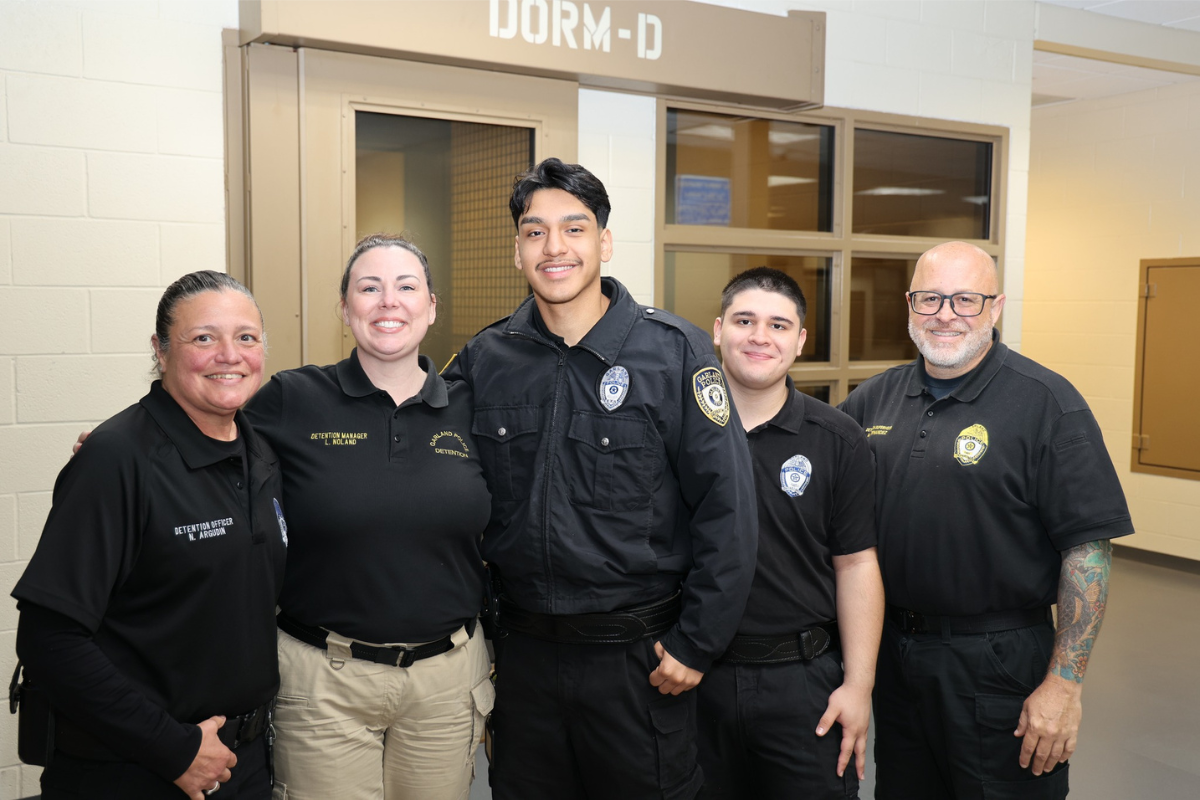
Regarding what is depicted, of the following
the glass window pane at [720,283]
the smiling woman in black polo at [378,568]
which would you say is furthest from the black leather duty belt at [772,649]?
the glass window pane at [720,283]

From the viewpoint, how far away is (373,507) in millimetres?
1825

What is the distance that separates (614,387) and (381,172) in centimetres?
173

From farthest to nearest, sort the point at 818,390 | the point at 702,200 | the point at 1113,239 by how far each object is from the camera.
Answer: the point at 1113,239 < the point at 818,390 < the point at 702,200

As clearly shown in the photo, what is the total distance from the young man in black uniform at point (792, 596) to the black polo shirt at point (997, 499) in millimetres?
→ 140

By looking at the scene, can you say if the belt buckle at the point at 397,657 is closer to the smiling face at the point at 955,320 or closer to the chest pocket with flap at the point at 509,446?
the chest pocket with flap at the point at 509,446

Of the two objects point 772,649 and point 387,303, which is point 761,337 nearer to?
point 772,649

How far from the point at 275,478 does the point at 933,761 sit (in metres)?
1.65

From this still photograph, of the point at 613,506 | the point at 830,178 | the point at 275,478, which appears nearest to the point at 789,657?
the point at 613,506

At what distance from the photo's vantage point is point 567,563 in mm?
1853

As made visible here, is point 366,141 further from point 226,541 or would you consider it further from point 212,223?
point 226,541

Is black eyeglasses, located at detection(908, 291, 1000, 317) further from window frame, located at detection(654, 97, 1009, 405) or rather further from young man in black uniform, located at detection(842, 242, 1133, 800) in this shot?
window frame, located at detection(654, 97, 1009, 405)

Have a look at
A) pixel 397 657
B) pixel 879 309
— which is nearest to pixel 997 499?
pixel 397 657

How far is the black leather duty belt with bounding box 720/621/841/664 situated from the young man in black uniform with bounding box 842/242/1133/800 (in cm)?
32

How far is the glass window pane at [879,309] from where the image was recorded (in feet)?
14.8
